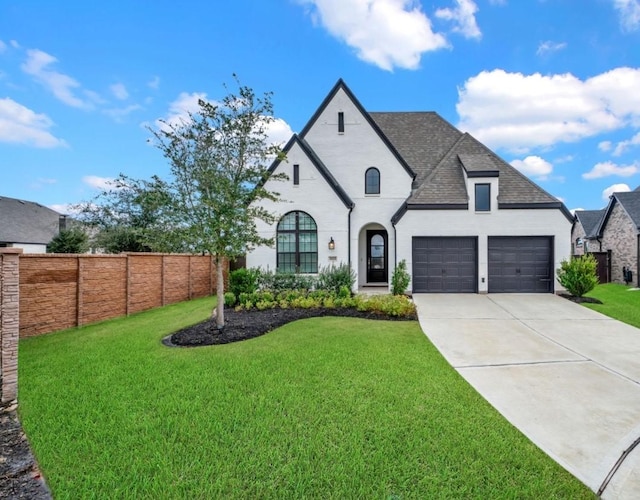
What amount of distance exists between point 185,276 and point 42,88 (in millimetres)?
8449

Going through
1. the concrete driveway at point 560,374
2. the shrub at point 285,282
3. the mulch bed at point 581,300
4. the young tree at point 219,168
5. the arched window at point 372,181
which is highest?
the arched window at point 372,181

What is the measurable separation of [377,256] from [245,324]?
9525 millimetres

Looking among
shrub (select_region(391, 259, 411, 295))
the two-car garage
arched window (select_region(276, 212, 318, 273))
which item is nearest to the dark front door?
the two-car garage

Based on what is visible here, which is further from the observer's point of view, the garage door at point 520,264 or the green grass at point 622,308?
the garage door at point 520,264

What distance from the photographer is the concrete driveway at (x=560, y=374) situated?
346cm

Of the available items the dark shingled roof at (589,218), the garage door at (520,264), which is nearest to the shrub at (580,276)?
the garage door at (520,264)

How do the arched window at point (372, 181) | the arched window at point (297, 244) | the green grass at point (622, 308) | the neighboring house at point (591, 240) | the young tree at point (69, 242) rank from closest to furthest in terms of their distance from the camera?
the green grass at point (622, 308) → the arched window at point (297, 244) → the arched window at point (372, 181) → the young tree at point (69, 242) → the neighboring house at point (591, 240)

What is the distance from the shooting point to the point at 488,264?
13969 mm

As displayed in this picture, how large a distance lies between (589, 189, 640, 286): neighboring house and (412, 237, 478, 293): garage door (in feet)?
42.7

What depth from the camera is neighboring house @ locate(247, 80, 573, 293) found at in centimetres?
1387

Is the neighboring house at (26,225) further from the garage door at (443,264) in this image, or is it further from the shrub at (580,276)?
the shrub at (580,276)

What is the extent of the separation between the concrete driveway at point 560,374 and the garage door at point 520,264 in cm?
289

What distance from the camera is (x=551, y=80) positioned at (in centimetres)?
1427

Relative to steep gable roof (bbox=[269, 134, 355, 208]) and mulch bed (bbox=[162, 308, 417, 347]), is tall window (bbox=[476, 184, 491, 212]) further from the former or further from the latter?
mulch bed (bbox=[162, 308, 417, 347])
